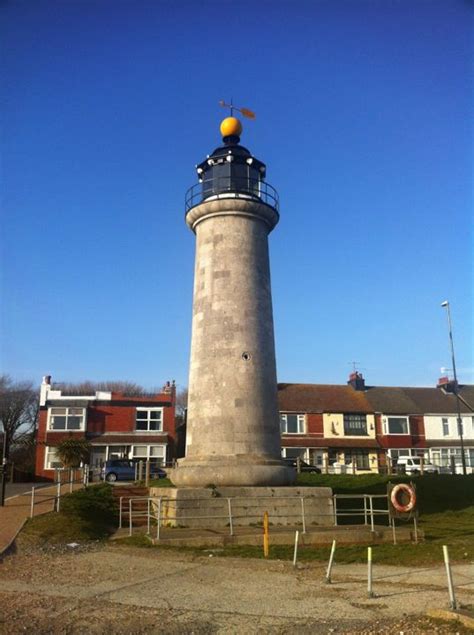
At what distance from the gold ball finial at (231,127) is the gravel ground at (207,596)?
556 inches

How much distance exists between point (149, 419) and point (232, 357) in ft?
86.6

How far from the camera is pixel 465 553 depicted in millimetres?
13250

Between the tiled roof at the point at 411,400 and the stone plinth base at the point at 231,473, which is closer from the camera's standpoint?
the stone plinth base at the point at 231,473

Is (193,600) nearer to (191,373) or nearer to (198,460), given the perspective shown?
(198,460)

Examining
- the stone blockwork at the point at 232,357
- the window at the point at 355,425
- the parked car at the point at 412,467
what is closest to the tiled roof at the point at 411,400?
the window at the point at 355,425

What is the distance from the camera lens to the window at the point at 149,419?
42656mm

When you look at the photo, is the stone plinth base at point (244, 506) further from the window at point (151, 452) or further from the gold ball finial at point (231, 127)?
the window at point (151, 452)

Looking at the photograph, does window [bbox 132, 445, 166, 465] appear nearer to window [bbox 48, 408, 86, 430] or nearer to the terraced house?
window [bbox 48, 408, 86, 430]

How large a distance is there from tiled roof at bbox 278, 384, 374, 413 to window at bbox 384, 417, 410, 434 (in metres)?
1.59

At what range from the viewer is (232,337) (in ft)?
59.2

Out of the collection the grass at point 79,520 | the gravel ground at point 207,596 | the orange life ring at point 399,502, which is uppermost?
the orange life ring at point 399,502

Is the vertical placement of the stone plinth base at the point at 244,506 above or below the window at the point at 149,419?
below

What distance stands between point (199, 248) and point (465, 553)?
39.1ft

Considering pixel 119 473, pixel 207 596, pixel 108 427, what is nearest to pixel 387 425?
pixel 108 427
